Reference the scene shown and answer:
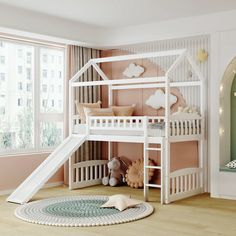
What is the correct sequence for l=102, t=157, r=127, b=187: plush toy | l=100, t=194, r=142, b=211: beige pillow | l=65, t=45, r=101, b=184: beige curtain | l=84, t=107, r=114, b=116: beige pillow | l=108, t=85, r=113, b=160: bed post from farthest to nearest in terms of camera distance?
l=108, t=85, r=113, b=160: bed post → l=65, t=45, r=101, b=184: beige curtain → l=102, t=157, r=127, b=187: plush toy → l=84, t=107, r=114, b=116: beige pillow → l=100, t=194, r=142, b=211: beige pillow

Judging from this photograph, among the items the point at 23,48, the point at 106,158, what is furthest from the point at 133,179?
the point at 23,48

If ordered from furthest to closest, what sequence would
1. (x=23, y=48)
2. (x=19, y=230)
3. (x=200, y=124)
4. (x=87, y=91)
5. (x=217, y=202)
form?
(x=87, y=91) < (x=23, y=48) < (x=200, y=124) < (x=217, y=202) < (x=19, y=230)

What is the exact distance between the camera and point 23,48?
6848mm

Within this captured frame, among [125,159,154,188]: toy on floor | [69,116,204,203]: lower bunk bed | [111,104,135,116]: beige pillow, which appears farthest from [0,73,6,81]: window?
[125,159,154,188]: toy on floor

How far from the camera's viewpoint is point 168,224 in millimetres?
4641

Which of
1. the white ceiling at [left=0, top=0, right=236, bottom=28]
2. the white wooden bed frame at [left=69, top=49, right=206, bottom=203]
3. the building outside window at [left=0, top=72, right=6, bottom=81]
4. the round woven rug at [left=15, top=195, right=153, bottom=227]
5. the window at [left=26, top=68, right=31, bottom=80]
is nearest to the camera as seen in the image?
the round woven rug at [left=15, top=195, right=153, bottom=227]

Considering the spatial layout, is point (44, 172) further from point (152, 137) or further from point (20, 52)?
point (20, 52)

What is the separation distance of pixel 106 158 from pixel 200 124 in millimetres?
1986

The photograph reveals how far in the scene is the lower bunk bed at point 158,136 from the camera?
576 centimetres

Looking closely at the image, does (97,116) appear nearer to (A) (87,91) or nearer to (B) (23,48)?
(A) (87,91)

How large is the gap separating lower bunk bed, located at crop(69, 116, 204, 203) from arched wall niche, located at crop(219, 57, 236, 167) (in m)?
0.32

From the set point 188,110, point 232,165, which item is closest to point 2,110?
point 188,110

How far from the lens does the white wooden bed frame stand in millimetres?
5734

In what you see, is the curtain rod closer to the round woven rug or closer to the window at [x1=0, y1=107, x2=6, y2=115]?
the window at [x1=0, y1=107, x2=6, y2=115]
